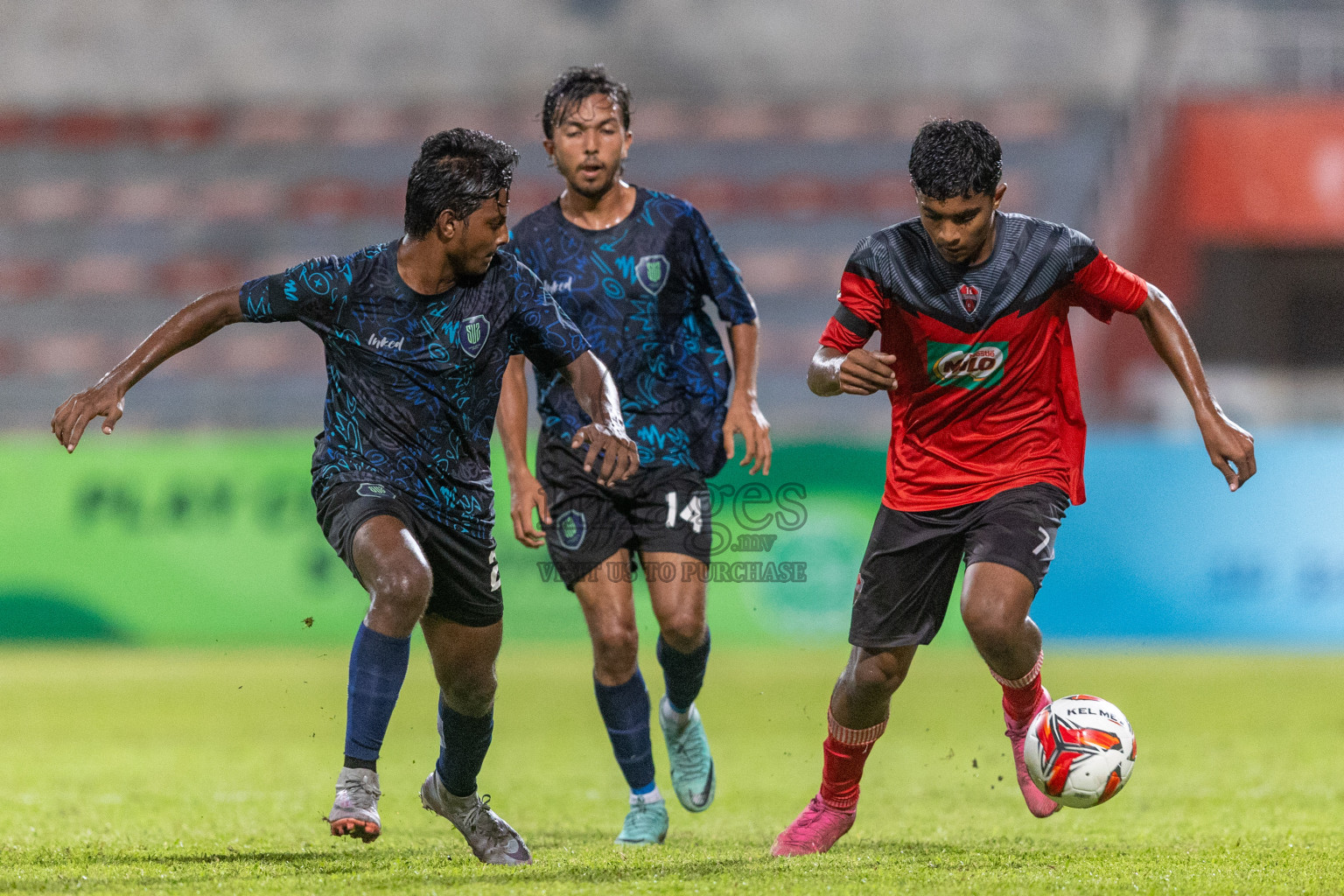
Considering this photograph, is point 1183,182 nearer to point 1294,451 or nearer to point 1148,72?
point 1148,72

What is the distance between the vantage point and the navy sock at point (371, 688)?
13.3ft

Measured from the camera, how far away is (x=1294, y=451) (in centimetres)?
1308

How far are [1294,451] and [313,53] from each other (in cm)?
1577

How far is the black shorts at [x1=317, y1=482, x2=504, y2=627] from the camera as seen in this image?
4.25 metres

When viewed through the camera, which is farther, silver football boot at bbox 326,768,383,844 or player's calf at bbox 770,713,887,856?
player's calf at bbox 770,713,887,856

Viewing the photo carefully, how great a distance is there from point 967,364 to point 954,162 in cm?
65

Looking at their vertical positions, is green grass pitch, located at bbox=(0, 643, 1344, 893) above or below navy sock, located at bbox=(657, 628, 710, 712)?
below

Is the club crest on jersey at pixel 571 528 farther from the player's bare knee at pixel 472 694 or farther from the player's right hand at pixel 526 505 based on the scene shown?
the player's bare knee at pixel 472 694

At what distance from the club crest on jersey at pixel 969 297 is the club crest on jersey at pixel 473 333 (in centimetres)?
134

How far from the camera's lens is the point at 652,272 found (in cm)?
541

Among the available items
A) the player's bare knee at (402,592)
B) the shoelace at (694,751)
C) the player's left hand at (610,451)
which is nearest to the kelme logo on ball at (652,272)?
the player's left hand at (610,451)

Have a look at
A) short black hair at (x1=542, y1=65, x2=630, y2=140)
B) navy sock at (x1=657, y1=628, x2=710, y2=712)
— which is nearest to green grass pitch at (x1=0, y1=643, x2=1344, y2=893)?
navy sock at (x1=657, y1=628, x2=710, y2=712)

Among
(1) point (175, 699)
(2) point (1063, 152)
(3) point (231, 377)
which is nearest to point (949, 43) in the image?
(2) point (1063, 152)

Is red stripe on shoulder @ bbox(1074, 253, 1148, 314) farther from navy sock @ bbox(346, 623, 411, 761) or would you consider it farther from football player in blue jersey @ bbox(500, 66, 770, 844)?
navy sock @ bbox(346, 623, 411, 761)
